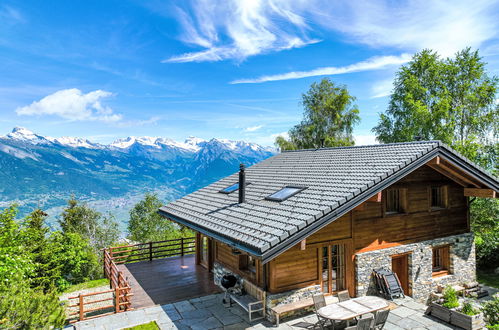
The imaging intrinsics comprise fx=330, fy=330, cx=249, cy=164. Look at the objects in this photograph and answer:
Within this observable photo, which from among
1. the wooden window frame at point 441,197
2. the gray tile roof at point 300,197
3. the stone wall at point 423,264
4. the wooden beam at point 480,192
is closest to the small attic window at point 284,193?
the gray tile roof at point 300,197

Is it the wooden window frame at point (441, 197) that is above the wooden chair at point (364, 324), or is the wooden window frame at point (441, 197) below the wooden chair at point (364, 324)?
above

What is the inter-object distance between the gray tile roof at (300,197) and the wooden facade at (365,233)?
0.76 meters

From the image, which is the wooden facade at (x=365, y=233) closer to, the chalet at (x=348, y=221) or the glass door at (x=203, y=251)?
the chalet at (x=348, y=221)

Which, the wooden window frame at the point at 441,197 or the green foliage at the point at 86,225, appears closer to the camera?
the wooden window frame at the point at 441,197

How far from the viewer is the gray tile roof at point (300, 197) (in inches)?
336

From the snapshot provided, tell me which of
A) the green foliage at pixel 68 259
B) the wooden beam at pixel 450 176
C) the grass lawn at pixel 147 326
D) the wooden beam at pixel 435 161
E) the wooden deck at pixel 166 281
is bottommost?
the green foliage at pixel 68 259

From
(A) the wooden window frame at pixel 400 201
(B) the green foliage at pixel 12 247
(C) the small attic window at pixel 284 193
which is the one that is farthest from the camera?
(A) the wooden window frame at pixel 400 201

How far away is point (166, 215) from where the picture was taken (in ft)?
47.9

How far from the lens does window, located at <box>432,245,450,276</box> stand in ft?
41.3

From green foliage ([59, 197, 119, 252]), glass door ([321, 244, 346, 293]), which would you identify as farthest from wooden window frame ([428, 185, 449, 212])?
green foliage ([59, 197, 119, 252])

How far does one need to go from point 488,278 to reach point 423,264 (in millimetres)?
5125

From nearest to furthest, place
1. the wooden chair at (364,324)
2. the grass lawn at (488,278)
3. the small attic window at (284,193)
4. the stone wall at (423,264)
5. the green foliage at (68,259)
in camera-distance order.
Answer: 1. the wooden chair at (364,324)
2. the small attic window at (284,193)
3. the stone wall at (423,264)
4. the grass lawn at (488,278)
5. the green foliage at (68,259)

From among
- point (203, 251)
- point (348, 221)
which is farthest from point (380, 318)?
point (203, 251)

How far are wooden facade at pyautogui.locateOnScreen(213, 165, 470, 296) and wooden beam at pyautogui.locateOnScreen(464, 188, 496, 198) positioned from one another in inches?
13.4
